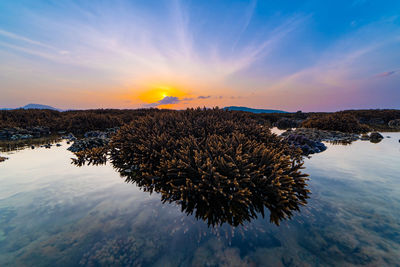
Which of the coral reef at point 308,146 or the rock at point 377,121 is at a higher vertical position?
the coral reef at point 308,146

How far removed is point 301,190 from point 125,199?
379cm

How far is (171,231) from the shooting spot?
2633mm

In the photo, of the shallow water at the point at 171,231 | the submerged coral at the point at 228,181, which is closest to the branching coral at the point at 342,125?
the shallow water at the point at 171,231

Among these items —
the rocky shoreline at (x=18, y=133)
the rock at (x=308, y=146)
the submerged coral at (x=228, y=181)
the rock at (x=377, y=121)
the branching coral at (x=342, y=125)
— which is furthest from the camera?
the rock at (x=377, y=121)

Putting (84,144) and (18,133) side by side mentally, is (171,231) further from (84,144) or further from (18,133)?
(18,133)

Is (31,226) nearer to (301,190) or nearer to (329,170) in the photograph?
(301,190)

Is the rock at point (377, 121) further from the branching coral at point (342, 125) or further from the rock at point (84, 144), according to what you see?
the rock at point (84, 144)

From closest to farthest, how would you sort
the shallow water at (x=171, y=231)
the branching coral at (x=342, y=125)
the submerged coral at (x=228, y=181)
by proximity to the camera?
1. the shallow water at (x=171, y=231)
2. the submerged coral at (x=228, y=181)
3. the branching coral at (x=342, y=125)

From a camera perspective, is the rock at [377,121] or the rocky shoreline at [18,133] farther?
the rock at [377,121]

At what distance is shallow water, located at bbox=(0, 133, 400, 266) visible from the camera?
6.95 feet

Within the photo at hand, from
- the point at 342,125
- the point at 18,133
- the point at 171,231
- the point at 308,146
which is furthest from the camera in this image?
the point at 342,125

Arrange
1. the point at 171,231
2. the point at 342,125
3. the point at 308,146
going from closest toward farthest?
the point at 171,231, the point at 308,146, the point at 342,125

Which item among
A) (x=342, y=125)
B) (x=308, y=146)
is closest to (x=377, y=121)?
(x=342, y=125)

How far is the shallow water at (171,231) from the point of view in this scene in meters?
2.12
